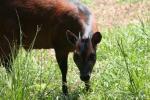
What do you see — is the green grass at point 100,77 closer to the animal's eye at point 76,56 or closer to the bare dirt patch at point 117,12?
the animal's eye at point 76,56

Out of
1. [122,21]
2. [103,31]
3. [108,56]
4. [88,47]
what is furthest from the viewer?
[122,21]

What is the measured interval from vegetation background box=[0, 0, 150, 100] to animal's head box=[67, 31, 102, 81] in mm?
247

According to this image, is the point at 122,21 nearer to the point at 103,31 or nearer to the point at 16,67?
the point at 103,31

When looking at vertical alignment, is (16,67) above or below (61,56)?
above

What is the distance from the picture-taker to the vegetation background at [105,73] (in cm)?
538

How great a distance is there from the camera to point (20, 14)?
782 cm

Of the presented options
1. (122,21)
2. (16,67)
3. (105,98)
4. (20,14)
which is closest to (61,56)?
(20,14)

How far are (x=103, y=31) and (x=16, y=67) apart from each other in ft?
17.2

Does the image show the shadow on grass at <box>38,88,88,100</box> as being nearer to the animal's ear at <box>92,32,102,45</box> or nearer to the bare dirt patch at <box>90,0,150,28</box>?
the animal's ear at <box>92,32,102,45</box>

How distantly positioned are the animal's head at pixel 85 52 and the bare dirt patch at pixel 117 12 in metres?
3.98

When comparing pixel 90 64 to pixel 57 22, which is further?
pixel 57 22

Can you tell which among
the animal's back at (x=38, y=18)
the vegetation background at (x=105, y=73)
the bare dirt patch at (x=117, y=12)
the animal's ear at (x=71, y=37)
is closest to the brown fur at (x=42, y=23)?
the animal's back at (x=38, y=18)

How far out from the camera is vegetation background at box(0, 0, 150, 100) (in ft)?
17.6

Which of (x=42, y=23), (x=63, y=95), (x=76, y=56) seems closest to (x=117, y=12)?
(x=42, y=23)
